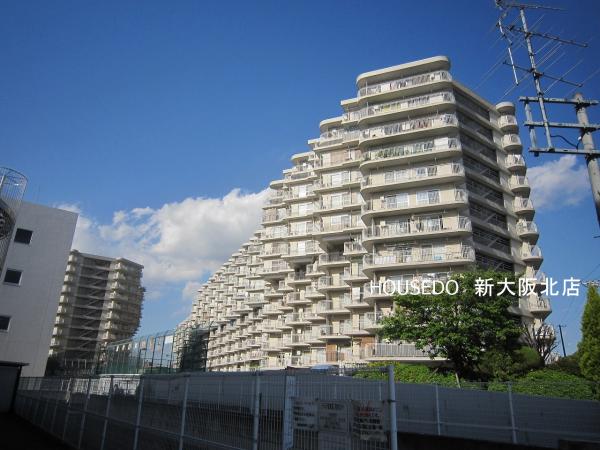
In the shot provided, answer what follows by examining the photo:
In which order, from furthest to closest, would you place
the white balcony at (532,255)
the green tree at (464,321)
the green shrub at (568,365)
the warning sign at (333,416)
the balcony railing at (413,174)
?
1. the white balcony at (532,255)
2. the balcony railing at (413,174)
3. the green shrub at (568,365)
4. the green tree at (464,321)
5. the warning sign at (333,416)

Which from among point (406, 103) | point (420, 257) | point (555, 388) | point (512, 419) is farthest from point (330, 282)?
point (512, 419)

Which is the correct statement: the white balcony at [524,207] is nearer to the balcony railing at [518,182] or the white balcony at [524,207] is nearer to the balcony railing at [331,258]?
the balcony railing at [518,182]

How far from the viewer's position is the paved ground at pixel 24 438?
12.4 m

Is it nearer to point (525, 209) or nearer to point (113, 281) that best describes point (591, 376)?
point (525, 209)

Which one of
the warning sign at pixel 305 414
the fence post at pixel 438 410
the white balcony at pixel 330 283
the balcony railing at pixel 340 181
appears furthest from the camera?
the balcony railing at pixel 340 181

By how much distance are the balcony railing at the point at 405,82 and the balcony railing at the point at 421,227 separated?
1272 centimetres

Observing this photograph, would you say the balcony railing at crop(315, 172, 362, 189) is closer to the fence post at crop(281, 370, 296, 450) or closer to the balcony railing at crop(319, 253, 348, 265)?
the balcony railing at crop(319, 253, 348, 265)

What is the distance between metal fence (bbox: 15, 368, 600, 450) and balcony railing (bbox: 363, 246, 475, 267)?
2145 cm

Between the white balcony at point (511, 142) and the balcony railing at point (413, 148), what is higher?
the white balcony at point (511, 142)

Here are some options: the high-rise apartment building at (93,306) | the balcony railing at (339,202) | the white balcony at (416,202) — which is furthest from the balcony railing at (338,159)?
the high-rise apartment building at (93,306)

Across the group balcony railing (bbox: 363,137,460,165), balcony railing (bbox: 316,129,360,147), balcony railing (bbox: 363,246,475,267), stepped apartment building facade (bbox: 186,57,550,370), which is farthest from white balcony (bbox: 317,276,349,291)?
balcony railing (bbox: 316,129,360,147)

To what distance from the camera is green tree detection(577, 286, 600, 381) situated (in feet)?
50.8

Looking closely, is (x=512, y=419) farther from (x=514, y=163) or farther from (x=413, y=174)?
(x=514, y=163)

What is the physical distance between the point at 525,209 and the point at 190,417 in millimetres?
42948
